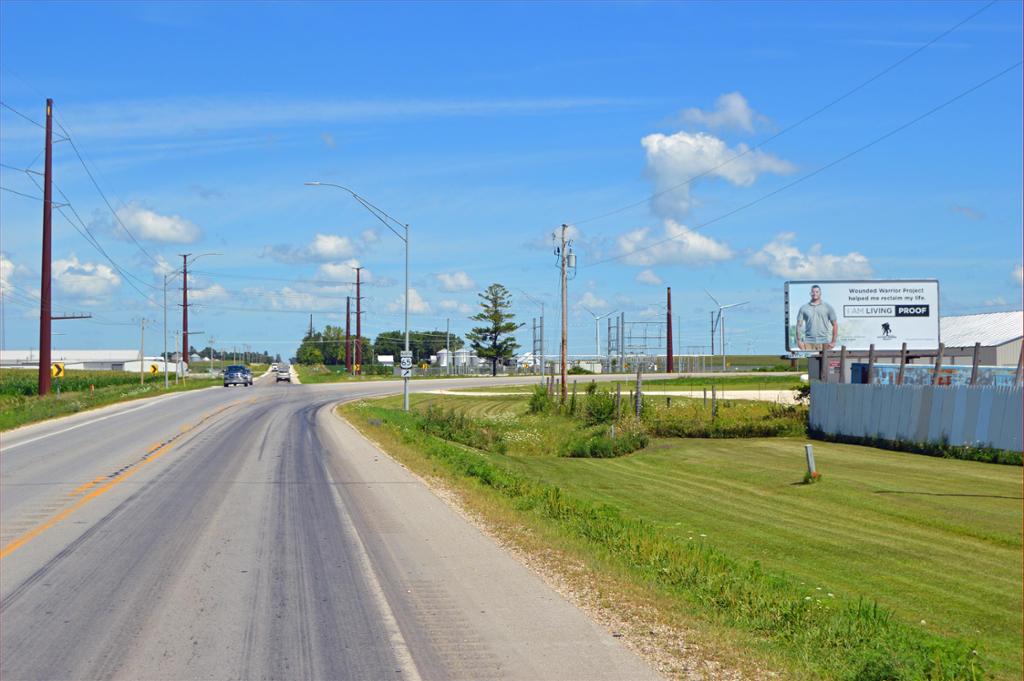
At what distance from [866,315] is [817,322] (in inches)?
113

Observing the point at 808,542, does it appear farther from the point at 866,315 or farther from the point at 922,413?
the point at 866,315

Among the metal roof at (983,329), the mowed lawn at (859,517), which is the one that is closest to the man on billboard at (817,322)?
the metal roof at (983,329)

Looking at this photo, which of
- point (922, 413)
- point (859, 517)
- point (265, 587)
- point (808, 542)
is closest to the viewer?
point (265, 587)

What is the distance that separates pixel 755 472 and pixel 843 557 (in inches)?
425

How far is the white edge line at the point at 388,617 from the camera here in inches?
296

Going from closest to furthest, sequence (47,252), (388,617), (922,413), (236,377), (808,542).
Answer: (388,617), (808,542), (922,413), (47,252), (236,377)

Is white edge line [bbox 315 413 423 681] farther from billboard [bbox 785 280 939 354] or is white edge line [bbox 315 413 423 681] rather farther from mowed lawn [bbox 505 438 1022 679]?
billboard [bbox 785 280 939 354]

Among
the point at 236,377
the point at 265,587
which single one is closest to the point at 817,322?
the point at 265,587

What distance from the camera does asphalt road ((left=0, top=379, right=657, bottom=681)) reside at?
7.70 m

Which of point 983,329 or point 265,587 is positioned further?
point 983,329

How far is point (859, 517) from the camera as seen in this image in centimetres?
1938

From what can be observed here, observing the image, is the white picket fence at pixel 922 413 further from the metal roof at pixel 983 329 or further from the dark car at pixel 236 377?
the dark car at pixel 236 377

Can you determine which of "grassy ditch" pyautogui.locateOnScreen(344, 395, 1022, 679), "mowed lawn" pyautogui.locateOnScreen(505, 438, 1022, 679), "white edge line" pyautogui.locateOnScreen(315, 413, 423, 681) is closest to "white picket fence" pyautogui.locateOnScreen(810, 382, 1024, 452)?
"mowed lawn" pyautogui.locateOnScreen(505, 438, 1022, 679)

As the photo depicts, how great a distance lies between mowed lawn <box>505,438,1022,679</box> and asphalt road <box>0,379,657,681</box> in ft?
15.9
